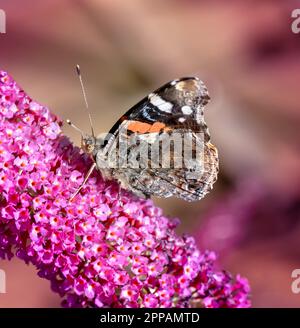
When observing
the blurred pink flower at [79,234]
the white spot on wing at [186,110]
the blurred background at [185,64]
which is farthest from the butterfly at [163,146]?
the blurred background at [185,64]

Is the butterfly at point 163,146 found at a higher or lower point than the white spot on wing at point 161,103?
lower

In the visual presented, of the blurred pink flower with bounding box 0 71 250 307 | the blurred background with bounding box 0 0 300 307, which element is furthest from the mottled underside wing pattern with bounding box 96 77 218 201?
the blurred background with bounding box 0 0 300 307

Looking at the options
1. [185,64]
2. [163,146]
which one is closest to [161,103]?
[163,146]

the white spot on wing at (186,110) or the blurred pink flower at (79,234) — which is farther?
the white spot on wing at (186,110)

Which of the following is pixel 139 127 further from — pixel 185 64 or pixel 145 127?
pixel 185 64

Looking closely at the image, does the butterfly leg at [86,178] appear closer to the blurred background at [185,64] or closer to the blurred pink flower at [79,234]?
the blurred pink flower at [79,234]

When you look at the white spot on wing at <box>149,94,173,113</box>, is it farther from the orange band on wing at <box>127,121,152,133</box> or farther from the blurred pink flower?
the blurred pink flower

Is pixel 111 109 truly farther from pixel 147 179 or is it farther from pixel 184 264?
pixel 184 264

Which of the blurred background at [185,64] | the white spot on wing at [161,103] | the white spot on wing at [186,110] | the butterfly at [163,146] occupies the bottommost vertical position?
the butterfly at [163,146]
